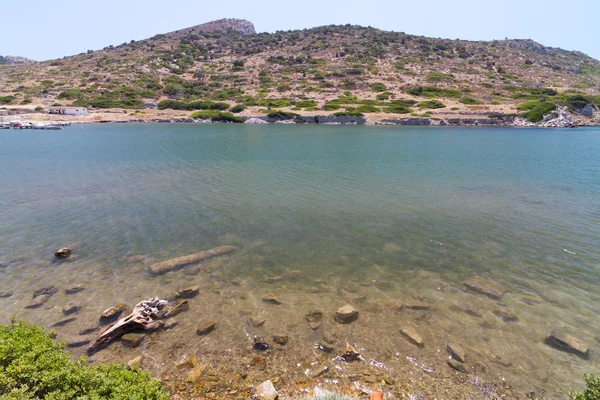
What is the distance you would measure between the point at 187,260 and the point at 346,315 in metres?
7.30

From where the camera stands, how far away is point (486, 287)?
11.4 metres

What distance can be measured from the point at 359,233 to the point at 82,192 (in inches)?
819

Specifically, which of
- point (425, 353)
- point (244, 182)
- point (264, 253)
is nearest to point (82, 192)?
point (244, 182)

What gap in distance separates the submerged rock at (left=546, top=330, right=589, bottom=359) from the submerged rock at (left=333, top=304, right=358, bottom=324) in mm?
5492

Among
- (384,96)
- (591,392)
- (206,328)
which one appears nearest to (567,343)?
(591,392)

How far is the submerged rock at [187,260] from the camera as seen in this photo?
12.5m

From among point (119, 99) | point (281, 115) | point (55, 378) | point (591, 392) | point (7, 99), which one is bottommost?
point (591, 392)

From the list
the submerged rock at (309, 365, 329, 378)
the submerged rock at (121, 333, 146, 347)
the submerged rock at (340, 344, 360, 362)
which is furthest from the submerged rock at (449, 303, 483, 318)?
the submerged rock at (121, 333, 146, 347)

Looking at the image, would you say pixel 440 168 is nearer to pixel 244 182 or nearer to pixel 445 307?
pixel 244 182

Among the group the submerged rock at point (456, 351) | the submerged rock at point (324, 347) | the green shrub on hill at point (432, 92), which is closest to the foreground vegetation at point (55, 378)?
the submerged rock at point (456, 351)

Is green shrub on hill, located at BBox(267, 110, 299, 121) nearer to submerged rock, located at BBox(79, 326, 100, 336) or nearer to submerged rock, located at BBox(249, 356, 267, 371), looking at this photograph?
submerged rock, located at BBox(79, 326, 100, 336)

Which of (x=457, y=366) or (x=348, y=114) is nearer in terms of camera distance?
(x=457, y=366)

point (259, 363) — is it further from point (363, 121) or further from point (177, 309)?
point (363, 121)

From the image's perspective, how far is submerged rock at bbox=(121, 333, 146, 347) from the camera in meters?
8.66
